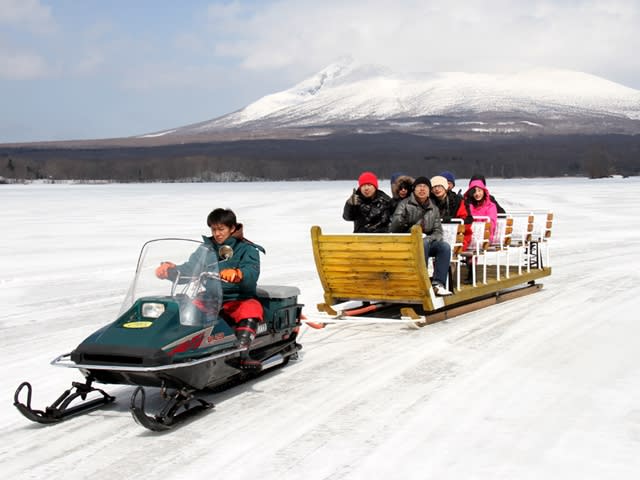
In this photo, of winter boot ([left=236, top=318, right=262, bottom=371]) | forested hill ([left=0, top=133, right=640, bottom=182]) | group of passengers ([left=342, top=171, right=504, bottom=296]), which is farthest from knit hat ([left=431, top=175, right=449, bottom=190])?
forested hill ([left=0, top=133, right=640, bottom=182])

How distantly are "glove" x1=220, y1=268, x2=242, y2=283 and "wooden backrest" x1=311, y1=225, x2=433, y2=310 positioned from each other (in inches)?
109

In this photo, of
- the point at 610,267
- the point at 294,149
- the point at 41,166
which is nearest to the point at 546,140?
the point at 294,149

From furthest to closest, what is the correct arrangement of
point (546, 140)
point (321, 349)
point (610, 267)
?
point (546, 140)
point (610, 267)
point (321, 349)

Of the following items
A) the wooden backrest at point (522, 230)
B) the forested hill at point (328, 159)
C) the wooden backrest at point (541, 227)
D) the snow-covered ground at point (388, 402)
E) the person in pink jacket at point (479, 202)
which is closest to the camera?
the snow-covered ground at point (388, 402)

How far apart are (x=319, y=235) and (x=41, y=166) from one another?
130 meters

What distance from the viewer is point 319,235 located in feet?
30.6

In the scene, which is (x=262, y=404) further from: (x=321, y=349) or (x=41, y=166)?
(x=41, y=166)

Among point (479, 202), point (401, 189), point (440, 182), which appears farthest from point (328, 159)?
point (401, 189)

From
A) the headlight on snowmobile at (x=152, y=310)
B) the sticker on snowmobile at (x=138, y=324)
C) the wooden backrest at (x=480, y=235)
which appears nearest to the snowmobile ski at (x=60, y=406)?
the sticker on snowmobile at (x=138, y=324)

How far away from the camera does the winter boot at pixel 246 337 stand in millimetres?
6246

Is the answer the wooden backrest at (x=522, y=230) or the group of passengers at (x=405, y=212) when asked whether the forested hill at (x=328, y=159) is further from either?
the group of passengers at (x=405, y=212)

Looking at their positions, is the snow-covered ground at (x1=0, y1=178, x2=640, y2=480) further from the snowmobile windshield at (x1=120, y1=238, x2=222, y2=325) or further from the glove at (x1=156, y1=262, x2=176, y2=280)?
the glove at (x1=156, y1=262, x2=176, y2=280)

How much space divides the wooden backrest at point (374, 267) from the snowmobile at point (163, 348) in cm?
277

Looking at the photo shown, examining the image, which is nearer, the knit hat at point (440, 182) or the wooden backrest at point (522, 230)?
the knit hat at point (440, 182)
